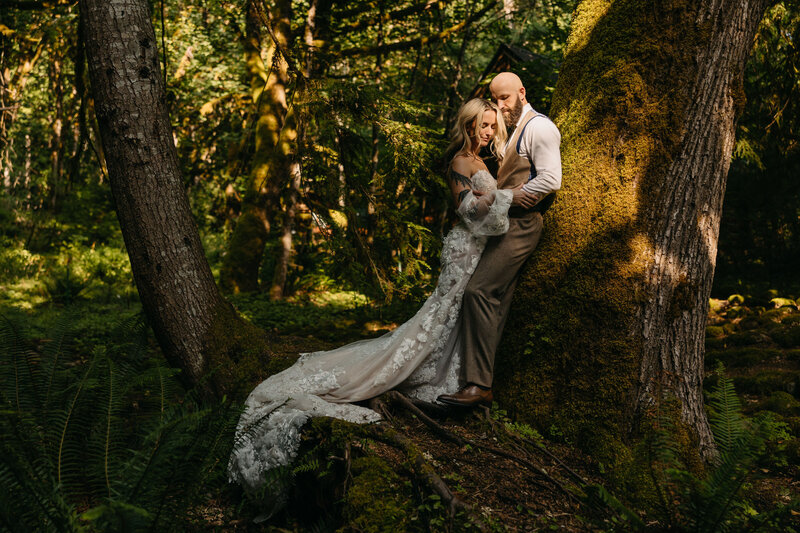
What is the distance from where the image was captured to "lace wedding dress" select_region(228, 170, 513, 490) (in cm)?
385

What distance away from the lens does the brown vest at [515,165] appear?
3992mm

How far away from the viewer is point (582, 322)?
11.9ft

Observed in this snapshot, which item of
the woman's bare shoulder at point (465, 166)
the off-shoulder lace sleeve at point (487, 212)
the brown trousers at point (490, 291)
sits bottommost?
the brown trousers at point (490, 291)

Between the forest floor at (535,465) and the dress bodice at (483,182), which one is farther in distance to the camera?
the dress bodice at (483,182)

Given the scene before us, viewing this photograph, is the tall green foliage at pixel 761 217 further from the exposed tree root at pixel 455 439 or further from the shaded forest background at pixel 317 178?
the exposed tree root at pixel 455 439

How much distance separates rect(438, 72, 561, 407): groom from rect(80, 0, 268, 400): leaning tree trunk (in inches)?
69.7

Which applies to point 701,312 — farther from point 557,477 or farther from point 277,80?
point 277,80

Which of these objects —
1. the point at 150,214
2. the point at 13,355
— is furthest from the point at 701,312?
the point at 13,355

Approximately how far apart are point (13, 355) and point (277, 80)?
28.5ft

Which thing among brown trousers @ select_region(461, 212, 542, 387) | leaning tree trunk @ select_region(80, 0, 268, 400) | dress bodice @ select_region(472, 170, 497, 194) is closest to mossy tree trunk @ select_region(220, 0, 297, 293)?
leaning tree trunk @ select_region(80, 0, 268, 400)

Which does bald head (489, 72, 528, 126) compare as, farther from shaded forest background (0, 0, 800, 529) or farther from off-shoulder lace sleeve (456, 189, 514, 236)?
shaded forest background (0, 0, 800, 529)

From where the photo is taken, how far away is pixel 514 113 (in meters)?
4.18

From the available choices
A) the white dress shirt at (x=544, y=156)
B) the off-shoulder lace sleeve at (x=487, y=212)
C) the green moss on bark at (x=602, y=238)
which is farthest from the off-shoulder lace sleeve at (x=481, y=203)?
the green moss on bark at (x=602, y=238)

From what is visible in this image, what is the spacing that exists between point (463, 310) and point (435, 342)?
35 centimetres
